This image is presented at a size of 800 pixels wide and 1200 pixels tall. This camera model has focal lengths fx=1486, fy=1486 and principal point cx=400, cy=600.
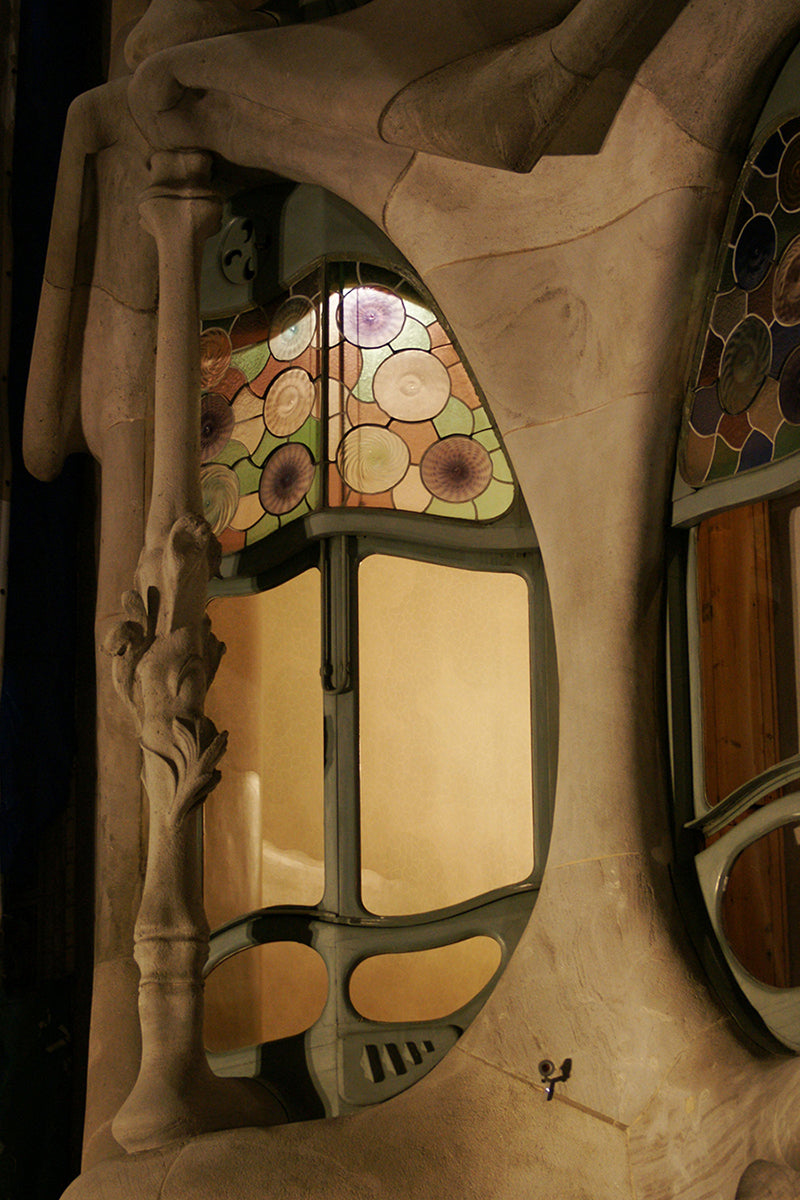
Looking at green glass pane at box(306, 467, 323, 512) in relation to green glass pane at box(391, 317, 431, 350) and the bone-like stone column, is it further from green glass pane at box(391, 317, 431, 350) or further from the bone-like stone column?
green glass pane at box(391, 317, 431, 350)

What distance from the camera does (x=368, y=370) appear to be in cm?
449

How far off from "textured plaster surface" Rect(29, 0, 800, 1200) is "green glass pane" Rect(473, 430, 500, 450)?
0.28 meters


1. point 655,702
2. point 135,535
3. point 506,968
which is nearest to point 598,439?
point 655,702

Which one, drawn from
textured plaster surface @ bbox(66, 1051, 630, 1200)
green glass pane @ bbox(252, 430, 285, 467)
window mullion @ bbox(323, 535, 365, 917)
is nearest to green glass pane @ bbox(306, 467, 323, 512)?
window mullion @ bbox(323, 535, 365, 917)

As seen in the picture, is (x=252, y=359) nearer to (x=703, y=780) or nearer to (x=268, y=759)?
(x=268, y=759)

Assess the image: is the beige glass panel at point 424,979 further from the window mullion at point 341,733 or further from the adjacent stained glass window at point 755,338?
the adjacent stained glass window at point 755,338

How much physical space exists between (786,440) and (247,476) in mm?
1869

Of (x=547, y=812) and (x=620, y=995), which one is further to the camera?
(x=547, y=812)

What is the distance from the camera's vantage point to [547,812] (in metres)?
4.02

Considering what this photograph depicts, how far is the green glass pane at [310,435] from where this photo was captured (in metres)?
4.50

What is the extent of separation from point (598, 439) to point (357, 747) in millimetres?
1177

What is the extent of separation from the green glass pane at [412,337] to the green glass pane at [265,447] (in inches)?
19.2

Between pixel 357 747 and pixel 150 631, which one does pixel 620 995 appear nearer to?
pixel 357 747

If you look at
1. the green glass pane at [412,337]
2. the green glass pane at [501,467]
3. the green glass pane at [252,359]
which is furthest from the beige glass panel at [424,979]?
the green glass pane at [252,359]
